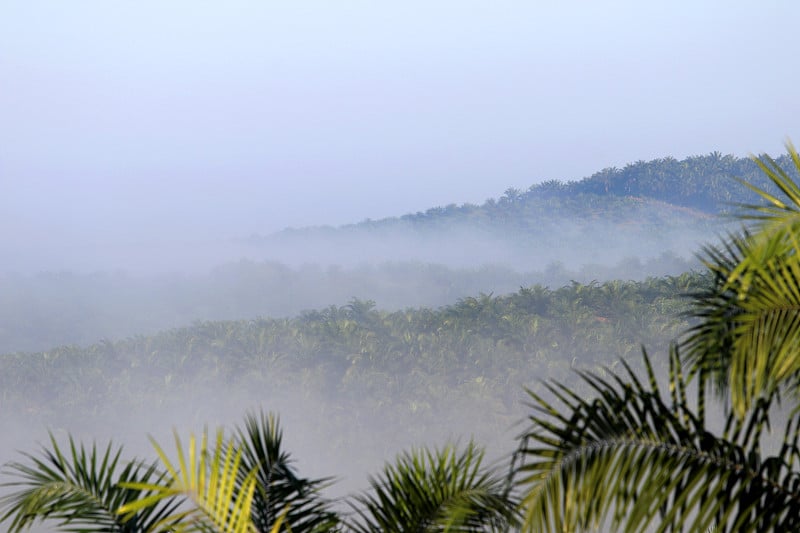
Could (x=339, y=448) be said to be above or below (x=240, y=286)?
below

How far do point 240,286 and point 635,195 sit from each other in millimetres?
19747

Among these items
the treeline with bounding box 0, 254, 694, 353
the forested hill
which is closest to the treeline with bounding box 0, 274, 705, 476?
the treeline with bounding box 0, 254, 694, 353

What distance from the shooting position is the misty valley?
2.42 m

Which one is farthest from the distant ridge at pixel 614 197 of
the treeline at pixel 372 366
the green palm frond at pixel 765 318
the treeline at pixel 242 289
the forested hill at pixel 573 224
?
the green palm frond at pixel 765 318

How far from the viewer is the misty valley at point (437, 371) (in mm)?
2420

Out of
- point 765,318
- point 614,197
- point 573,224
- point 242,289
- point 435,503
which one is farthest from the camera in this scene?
point 614,197

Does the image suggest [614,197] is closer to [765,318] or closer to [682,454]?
[765,318]

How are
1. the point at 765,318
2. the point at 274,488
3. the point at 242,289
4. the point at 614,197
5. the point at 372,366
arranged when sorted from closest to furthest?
1. the point at 765,318
2. the point at 274,488
3. the point at 372,366
4. the point at 242,289
5. the point at 614,197

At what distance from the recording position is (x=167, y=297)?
38.0 meters

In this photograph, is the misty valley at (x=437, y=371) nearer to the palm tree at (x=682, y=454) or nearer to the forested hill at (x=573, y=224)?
the palm tree at (x=682, y=454)

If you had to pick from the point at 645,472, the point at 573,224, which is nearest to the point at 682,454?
the point at 645,472

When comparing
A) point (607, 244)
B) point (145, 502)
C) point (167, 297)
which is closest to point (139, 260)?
point (167, 297)

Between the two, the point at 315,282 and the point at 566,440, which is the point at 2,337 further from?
the point at 566,440

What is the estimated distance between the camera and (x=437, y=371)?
68.5ft
